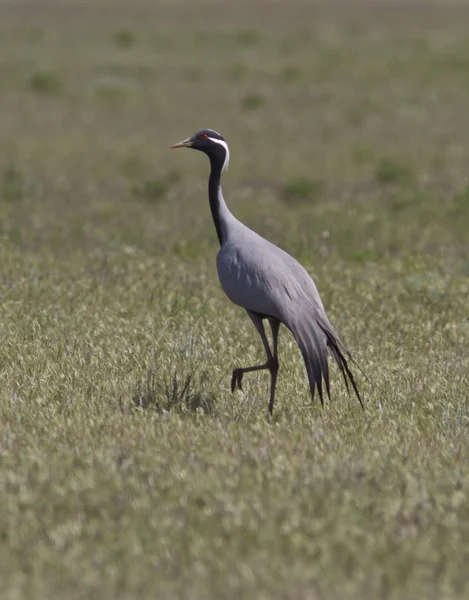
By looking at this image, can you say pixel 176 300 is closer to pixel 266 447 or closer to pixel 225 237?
pixel 225 237

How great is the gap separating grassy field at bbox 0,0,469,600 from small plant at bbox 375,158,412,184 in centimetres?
3

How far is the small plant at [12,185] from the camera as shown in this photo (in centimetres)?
1677

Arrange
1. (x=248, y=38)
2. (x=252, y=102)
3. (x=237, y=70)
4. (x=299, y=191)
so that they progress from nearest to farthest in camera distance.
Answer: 1. (x=299, y=191)
2. (x=252, y=102)
3. (x=237, y=70)
4. (x=248, y=38)

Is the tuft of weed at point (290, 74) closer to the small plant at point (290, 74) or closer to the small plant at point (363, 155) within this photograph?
the small plant at point (290, 74)

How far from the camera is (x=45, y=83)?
95.6 ft

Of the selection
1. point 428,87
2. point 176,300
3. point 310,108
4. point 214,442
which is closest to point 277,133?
point 310,108

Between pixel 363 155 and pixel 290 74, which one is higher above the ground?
pixel 363 155

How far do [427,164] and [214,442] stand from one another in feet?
45.1

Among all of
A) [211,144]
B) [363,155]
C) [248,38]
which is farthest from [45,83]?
[211,144]

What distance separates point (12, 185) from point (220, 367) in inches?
352

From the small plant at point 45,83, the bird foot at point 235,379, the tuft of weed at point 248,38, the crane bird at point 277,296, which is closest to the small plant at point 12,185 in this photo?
the crane bird at point 277,296

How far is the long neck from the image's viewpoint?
8.30m

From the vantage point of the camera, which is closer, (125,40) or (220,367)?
(220,367)

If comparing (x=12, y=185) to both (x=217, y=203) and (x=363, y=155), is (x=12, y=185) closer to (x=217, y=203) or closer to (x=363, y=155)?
(x=363, y=155)
